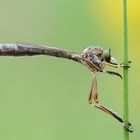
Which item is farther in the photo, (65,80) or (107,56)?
(65,80)

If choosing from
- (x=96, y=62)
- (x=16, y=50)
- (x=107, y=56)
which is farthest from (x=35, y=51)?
(x=107, y=56)

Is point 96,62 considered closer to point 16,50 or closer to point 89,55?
point 89,55

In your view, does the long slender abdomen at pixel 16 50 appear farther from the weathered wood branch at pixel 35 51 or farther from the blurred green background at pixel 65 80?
the blurred green background at pixel 65 80

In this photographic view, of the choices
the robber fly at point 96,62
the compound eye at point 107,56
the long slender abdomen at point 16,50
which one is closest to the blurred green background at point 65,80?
the long slender abdomen at point 16,50

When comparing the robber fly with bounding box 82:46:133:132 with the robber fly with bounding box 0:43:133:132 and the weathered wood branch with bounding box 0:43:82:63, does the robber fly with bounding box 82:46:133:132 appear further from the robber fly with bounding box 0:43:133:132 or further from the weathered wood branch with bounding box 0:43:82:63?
the weathered wood branch with bounding box 0:43:82:63

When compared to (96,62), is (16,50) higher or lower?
higher

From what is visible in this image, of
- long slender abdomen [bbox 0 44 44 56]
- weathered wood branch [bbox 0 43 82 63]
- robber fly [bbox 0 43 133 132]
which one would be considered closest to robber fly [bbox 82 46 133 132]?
robber fly [bbox 0 43 133 132]

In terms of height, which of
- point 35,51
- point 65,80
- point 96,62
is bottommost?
point 65,80

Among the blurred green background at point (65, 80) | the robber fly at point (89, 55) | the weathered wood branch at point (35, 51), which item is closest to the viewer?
the robber fly at point (89, 55)
